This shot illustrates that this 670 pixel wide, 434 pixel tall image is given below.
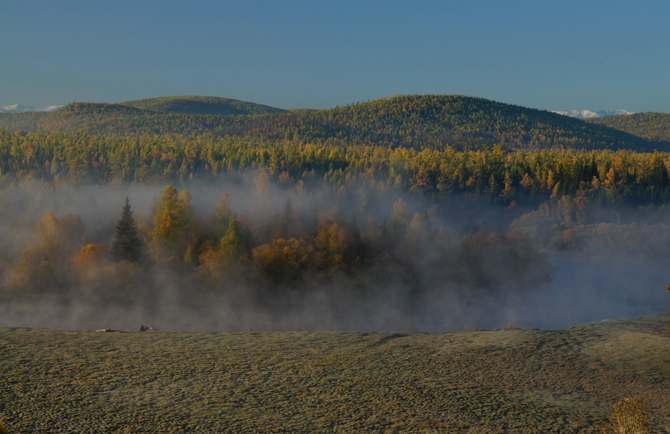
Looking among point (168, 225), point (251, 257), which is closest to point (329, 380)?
point (251, 257)

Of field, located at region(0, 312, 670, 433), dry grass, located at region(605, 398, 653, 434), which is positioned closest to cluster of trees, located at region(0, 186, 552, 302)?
field, located at region(0, 312, 670, 433)

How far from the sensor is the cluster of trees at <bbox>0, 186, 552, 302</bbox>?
293 ft

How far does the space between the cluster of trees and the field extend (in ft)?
199

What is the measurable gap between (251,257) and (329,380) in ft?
245

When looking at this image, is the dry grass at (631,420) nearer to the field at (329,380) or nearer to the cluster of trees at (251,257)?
the field at (329,380)

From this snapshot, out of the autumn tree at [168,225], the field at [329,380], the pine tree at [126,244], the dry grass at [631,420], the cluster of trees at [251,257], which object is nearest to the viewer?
the dry grass at [631,420]

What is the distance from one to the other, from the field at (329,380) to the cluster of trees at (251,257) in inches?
2388

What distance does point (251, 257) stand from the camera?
94750mm

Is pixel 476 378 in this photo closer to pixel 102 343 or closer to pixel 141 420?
pixel 141 420

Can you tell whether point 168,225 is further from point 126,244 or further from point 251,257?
point 251,257

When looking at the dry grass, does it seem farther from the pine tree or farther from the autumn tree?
the pine tree

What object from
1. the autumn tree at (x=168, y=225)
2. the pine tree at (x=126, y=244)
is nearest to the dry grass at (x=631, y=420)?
the autumn tree at (x=168, y=225)

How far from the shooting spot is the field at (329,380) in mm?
16969

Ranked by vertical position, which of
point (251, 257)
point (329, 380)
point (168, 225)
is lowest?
point (251, 257)
